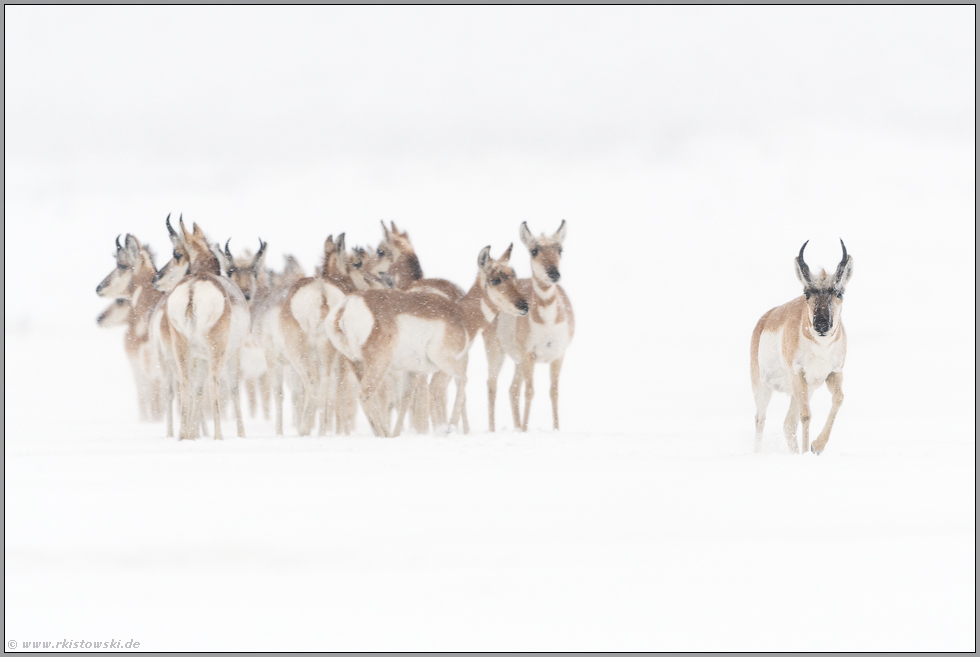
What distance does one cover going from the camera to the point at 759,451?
459 inches

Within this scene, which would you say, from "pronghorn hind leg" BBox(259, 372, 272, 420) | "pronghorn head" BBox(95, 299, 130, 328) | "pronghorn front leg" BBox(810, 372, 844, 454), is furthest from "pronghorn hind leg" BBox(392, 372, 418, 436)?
"pronghorn head" BBox(95, 299, 130, 328)

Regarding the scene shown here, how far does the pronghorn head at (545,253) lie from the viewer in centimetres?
1416

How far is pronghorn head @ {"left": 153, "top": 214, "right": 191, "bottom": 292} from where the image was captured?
46.4 feet

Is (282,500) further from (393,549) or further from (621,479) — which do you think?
(621,479)

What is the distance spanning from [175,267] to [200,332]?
1.58 meters

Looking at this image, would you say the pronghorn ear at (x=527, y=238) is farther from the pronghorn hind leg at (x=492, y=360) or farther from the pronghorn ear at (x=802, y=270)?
the pronghorn ear at (x=802, y=270)

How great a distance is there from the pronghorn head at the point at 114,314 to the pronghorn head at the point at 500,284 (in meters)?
7.83

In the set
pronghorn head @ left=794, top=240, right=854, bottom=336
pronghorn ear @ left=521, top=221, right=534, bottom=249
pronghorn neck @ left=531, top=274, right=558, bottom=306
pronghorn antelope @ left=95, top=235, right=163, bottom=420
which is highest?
pronghorn ear @ left=521, top=221, right=534, bottom=249

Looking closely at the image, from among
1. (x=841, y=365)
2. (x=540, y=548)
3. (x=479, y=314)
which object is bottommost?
(x=540, y=548)

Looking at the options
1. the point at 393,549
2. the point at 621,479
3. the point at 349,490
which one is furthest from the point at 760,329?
the point at 393,549

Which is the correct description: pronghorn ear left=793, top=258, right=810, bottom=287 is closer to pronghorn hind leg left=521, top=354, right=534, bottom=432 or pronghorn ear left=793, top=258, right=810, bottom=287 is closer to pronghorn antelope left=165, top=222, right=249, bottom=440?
pronghorn hind leg left=521, top=354, right=534, bottom=432

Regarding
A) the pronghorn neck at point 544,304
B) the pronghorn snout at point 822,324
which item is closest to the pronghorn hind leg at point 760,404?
the pronghorn snout at point 822,324

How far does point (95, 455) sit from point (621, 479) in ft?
19.1

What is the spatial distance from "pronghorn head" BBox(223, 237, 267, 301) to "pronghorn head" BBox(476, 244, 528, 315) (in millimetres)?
3339
